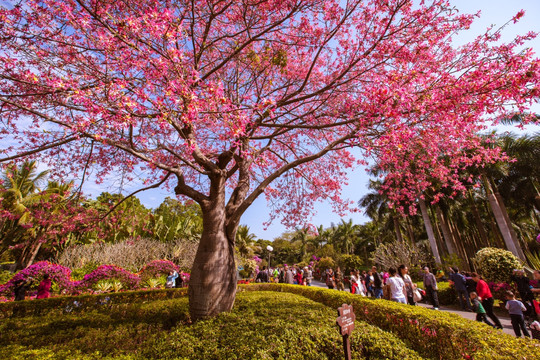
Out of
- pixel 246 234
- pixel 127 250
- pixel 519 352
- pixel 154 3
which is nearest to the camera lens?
pixel 519 352

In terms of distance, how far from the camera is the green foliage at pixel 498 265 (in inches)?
446

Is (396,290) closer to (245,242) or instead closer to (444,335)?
(444,335)

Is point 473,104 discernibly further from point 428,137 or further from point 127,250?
point 127,250

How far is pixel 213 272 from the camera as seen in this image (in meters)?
5.73

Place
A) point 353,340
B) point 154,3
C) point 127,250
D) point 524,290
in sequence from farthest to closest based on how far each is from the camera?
1. point 127,250
2. point 524,290
3. point 154,3
4. point 353,340

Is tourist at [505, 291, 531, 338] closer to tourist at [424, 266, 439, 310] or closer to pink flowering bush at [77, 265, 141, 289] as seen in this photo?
tourist at [424, 266, 439, 310]

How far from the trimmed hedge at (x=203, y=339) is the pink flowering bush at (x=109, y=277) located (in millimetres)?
6041

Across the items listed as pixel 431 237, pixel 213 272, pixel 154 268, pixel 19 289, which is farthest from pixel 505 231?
pixel 19 289

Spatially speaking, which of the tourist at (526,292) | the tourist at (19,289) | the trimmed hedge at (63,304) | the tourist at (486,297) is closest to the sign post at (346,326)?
the tourist at (486,297)

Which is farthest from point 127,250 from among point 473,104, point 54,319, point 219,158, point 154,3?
point 473,104

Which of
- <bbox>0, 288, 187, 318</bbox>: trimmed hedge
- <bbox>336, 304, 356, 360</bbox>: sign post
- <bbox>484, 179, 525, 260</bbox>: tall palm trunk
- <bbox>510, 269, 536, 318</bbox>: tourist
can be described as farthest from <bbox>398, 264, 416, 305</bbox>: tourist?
<bbox>484, 179, 525, 260</bbox>: tall palm trunk

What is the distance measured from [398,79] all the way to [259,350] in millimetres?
5742

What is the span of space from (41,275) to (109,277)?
2.79 m

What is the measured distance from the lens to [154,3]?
5160 mm
